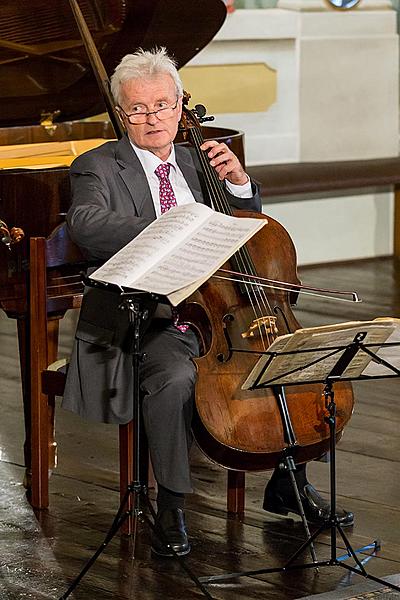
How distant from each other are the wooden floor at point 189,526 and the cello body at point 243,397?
0.27m

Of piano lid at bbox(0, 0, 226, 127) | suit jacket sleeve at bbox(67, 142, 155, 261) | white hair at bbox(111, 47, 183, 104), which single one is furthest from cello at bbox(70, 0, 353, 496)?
piano lid at bbox(0, 0, 226, 127)

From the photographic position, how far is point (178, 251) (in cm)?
273

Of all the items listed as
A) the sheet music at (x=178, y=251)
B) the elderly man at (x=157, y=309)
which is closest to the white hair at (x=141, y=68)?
the elderly man at (x=157, y=309)

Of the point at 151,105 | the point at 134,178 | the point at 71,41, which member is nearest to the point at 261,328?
the point at 134,178

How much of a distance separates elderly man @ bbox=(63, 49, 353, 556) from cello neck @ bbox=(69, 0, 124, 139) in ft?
1.38

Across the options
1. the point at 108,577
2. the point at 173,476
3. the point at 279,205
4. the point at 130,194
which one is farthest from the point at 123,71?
the point at 279,205

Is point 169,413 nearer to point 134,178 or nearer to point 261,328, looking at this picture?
point 261,328

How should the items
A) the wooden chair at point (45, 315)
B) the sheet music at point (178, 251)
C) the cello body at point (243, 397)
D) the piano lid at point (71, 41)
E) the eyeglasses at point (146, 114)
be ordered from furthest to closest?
the piano lid at point (71, 41) → the wooden chair at point (45, 315) → the eyeglasses at point (146, 114) → the cello body at point (243, 397) → the sheet music at point (178, 251)

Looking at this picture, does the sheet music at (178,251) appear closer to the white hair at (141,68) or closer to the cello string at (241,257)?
the cello string at (241,257)

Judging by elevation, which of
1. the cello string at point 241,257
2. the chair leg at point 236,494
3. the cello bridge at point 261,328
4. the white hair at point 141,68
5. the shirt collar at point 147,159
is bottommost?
the chair leg at point 236,494

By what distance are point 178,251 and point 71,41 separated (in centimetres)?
196

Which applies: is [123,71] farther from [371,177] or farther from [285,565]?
[371,177]

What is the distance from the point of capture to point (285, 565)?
123 inches

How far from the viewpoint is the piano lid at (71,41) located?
4.38 m
